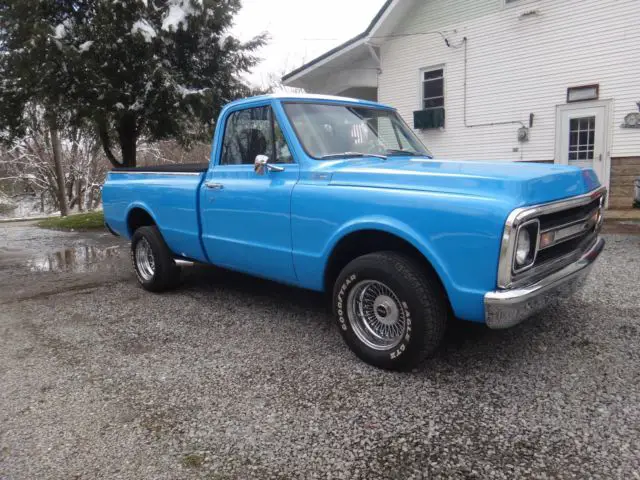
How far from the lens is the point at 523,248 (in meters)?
2.63

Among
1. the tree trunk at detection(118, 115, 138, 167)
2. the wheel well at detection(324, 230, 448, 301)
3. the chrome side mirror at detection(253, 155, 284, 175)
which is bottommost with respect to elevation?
the wheel well at detection(324, 230, 448, 301)

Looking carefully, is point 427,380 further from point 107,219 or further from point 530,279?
point 107,219

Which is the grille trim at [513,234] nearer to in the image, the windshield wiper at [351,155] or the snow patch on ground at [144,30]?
the windshield wiper at [351,155]

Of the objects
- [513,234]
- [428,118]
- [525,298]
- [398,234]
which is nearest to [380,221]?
[398,234]

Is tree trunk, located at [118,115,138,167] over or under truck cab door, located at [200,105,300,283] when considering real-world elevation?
over

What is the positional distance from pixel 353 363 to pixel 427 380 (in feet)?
1.78

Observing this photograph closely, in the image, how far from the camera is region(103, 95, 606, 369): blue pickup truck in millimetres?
2619

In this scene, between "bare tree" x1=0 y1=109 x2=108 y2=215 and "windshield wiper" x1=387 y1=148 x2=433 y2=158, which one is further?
"bare tree" x1=0 y1=109 x2=108 y2=215

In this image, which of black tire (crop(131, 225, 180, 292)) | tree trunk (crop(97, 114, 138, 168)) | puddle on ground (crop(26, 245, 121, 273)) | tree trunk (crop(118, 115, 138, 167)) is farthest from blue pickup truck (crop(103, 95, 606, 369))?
tree trunk (crop(118, 115, 138, 167))

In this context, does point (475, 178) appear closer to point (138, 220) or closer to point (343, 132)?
point (343, 132)

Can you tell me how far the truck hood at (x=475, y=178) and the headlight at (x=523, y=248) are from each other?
0.59 ft

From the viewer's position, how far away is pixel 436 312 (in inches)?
113

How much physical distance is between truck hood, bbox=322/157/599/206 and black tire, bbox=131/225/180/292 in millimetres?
2502

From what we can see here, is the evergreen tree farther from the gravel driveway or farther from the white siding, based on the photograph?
the gravel driveway
